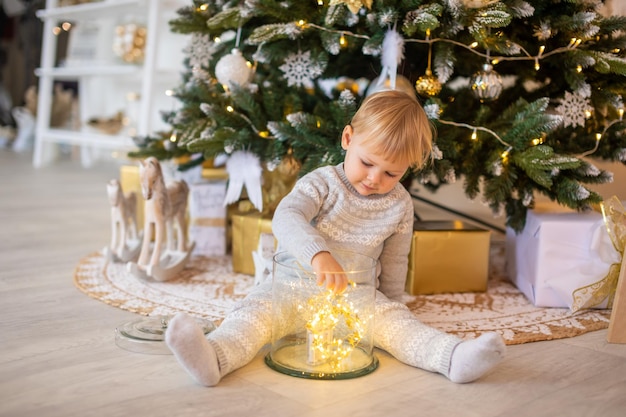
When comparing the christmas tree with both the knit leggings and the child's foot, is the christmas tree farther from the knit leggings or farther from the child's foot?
the child's foot

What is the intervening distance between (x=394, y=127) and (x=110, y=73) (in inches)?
93.0

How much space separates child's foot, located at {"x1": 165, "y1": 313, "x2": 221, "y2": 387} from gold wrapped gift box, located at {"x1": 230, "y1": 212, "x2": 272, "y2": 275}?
2.21ft

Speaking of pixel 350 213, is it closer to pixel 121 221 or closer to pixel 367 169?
pixel 367 169

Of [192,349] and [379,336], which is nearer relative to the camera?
[192,349]

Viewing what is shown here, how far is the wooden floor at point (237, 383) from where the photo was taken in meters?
0.91

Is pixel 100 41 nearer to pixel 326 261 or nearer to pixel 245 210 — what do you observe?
pixel 245 210

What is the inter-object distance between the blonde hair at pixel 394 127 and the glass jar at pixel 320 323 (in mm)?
189

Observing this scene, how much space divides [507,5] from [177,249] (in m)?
0.92

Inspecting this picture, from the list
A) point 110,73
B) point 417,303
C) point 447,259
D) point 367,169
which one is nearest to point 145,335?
point 367,169

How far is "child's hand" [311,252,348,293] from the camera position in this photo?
102 centimetres

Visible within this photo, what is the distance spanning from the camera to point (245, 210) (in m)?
1.72

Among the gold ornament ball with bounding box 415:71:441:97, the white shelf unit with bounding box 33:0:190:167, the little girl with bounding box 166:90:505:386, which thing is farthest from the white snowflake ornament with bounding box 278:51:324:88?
the white shelf unit with bounding box 33:0:190:167

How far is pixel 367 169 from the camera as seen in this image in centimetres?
119

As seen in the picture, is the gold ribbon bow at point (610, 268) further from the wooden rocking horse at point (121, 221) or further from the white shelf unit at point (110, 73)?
the white shelf unit at point (110, 73)
